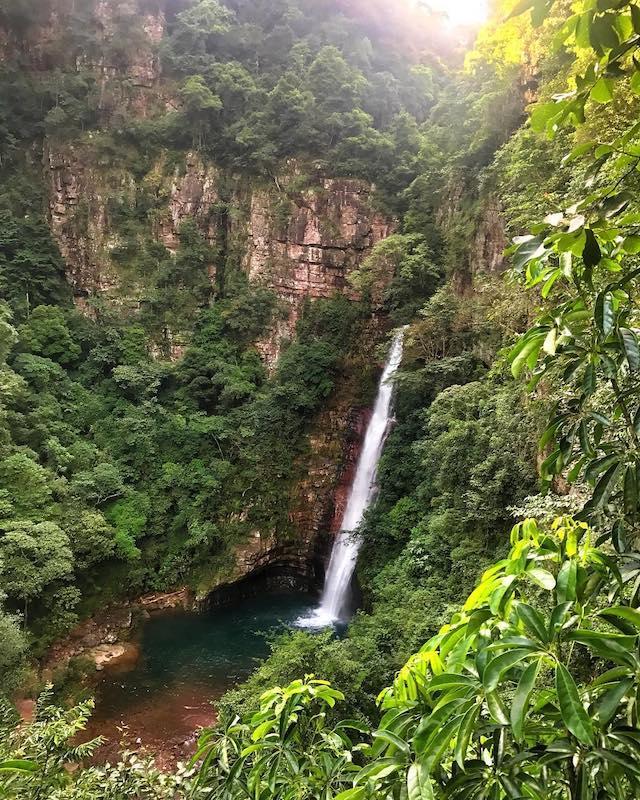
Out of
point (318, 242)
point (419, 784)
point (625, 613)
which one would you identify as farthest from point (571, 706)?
point (318, 242)

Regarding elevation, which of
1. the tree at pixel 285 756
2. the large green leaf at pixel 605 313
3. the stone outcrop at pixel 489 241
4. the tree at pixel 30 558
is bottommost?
the tree at pixel 30 558

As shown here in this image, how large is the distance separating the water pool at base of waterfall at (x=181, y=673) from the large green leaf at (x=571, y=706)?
7.49 metres

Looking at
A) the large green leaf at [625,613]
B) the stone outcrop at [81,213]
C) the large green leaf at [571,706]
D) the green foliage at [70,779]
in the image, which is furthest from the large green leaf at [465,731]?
the stone outcrop at [81,213]

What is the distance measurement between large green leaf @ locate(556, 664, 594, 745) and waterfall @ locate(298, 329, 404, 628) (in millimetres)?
10687

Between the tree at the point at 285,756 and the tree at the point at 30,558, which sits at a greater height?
the tree at the point at 285,756

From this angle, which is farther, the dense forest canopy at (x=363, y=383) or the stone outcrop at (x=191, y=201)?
the stone outcrop at (x=191, y=201)

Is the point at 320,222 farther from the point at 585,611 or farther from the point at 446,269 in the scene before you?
the point at 585,611

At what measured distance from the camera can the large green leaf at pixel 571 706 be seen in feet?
2.31

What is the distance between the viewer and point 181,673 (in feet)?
32.7

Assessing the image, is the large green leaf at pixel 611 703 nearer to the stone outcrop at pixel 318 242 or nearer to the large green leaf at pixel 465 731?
the large green leaf at pixel 465 731

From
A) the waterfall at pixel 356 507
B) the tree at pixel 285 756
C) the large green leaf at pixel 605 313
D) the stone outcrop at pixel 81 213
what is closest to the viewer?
the large green leaf at pixel 605 313

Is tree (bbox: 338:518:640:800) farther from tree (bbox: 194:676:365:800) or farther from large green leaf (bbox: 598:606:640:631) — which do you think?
tree (bbox: 194:676:365:800)

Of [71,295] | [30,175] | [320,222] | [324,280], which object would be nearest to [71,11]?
[30,175]

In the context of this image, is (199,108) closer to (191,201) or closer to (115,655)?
(191,201)
